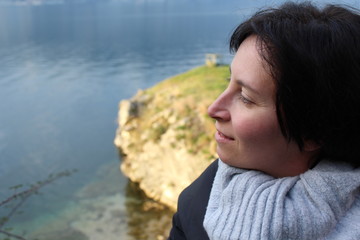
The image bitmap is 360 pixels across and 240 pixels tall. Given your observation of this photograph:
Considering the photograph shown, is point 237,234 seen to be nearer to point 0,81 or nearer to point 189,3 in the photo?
point 0,81

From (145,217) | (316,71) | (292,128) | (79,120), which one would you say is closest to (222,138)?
(292,128)

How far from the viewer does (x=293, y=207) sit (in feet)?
2.92

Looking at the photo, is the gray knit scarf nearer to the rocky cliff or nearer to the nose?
the nose

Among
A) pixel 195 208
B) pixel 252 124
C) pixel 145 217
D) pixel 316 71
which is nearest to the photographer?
pixel 316 71

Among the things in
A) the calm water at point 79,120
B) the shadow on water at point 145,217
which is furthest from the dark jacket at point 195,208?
the shadow on water at point 145,217

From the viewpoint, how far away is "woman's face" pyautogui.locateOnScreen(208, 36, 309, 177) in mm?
938

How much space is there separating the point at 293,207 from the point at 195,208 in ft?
1.18

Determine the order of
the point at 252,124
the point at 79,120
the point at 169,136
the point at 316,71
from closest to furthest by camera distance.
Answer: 1. the point at 316,71
2. the point at 252,124
3. the point at 169,136
4. the point at 79,120

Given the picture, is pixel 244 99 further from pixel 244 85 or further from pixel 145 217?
pixel 145 217

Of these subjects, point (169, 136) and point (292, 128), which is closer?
point (292, 128)

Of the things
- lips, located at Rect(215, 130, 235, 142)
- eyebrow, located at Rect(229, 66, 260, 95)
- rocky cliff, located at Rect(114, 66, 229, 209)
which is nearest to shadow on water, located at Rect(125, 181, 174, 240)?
rocky cliff, located at Rect(114, 66, 229, 209)

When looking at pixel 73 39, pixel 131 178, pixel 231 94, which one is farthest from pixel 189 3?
pixel 231 94

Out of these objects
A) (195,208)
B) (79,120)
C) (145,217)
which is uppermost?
(195,208)

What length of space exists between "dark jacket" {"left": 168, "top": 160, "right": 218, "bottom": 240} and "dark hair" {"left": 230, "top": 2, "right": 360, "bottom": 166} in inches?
13.5
